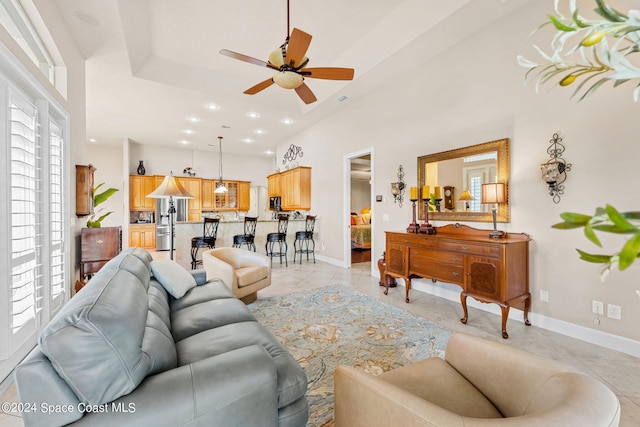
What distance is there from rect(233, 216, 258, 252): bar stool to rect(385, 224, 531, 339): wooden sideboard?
3265 mm

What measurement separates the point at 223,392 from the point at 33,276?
7.99 feet

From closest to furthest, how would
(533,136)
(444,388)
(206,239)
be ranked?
(444,388) → (533,136) → (206,239)

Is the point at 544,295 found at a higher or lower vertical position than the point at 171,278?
lower

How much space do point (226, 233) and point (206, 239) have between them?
74 centimetres

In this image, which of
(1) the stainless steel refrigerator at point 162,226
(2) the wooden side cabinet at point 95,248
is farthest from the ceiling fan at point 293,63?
(1) the stainless steel refrigerator at point 162,226

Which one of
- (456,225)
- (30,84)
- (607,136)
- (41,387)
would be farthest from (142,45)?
(607,136)

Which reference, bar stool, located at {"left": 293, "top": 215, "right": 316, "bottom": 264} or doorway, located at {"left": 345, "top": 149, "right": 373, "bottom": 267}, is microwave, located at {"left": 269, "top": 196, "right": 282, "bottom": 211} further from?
doorway, located at {"left": 345, "top": 149, "right": 373, "bottom": 267}

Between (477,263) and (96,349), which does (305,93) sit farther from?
(96,349)

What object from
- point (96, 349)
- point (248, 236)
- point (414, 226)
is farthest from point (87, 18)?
point (414, 226)

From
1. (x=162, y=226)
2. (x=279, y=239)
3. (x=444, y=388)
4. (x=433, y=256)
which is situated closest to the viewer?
(x=444, y=388)

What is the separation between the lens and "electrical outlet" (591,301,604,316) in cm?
265

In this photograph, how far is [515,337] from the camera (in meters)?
2.83

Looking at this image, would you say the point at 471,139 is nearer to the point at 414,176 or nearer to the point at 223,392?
the point at 414,176

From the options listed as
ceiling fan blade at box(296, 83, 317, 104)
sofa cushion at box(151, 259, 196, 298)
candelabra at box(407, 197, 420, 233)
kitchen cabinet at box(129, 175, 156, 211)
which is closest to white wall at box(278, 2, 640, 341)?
candelabra at box(407, 197, 420, 233)
